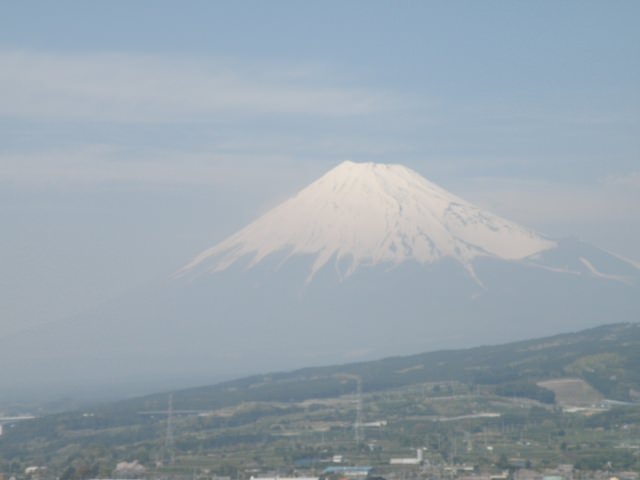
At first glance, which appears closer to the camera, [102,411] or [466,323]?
[102,411]

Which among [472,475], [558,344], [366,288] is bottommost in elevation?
[472,475]

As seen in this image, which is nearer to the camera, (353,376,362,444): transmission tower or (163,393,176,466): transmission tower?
(163,393,176,466): transmission tower

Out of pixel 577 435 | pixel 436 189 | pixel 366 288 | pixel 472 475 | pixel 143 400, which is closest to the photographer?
pixel 472 475

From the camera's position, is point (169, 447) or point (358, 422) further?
point (358, 422)

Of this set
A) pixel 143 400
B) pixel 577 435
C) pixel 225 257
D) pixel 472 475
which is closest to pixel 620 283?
pixel 225 257

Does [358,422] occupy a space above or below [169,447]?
above

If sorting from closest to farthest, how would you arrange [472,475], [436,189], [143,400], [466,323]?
[472,475] < [143,400] < [466,323] < [436,189]

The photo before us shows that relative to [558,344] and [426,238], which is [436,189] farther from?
[558,344]

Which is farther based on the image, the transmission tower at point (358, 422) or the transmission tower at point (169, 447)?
the transmission tower at point (358, 422)

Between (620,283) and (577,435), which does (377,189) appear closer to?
(620,283)

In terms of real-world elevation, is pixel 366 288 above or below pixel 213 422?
above
